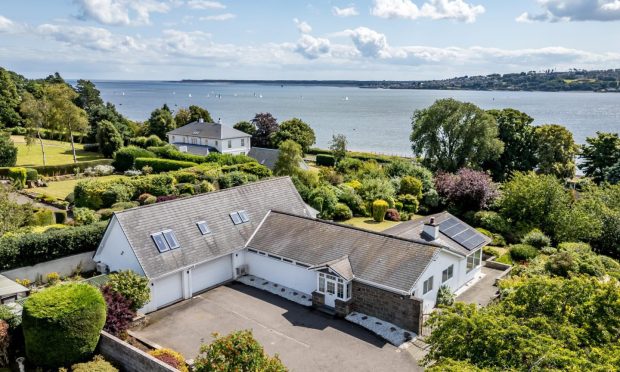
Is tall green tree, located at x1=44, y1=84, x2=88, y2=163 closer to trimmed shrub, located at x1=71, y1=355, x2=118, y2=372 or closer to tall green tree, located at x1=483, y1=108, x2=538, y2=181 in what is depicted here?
trimmed shrub, located at x1=71, y1=355, x2=118, y2=372

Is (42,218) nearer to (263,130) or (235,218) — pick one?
(235,218)

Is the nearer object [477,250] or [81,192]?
[477,250]

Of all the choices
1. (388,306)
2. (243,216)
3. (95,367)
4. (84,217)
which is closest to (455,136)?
(243,216)

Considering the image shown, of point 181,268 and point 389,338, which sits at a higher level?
point 181,268

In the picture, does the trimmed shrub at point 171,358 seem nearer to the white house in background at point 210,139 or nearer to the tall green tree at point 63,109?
the white house in background at point 210,139

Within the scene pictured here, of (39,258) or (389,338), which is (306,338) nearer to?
(389,338)

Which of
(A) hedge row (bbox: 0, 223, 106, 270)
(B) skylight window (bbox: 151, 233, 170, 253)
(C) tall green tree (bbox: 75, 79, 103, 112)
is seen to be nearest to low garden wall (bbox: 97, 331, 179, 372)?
(B) skylight window (bbox: 151, 233, 170, 253)

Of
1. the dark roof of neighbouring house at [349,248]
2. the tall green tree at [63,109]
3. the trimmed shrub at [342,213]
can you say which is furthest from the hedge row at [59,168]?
the dark roof of neighbouring house at [349,248]

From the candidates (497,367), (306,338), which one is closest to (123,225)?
(306,338)
